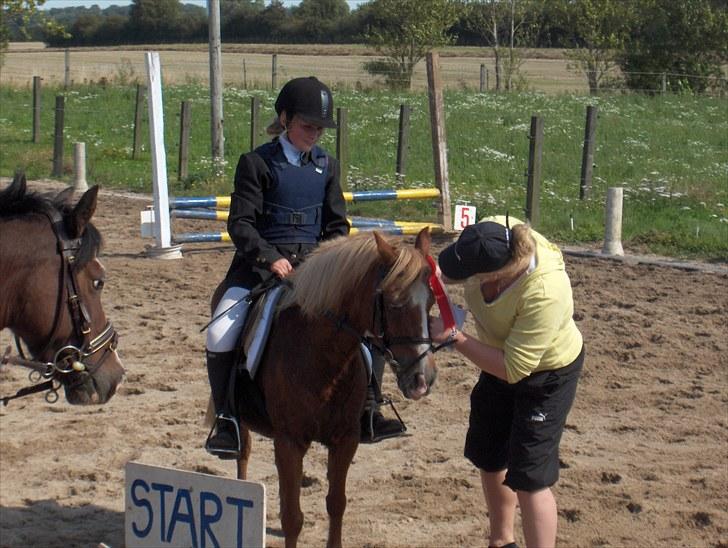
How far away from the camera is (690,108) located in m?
25.0

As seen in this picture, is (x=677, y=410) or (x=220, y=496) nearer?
(x=220, y=496)

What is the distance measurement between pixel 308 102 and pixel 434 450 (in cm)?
244

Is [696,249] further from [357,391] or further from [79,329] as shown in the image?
[79,329]

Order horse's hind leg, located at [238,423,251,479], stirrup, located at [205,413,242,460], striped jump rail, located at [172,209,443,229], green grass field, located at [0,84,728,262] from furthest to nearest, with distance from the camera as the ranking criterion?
green grass field, located at [0,84,728,262]
striped jump rail, located at [172,209,443,229]
horse's hind leg, located at [238,423,251,479]
stirrup, located at [205,413,242,460]

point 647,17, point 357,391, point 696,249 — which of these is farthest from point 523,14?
point 357,391

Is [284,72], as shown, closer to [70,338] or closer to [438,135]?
[438,135]

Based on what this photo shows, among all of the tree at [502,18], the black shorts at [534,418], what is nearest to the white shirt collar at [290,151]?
the black shorts at [534,418]

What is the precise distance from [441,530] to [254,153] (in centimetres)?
208

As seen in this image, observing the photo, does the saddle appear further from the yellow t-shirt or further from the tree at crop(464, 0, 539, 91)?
the tree at crop(464, 0, 539, 91)

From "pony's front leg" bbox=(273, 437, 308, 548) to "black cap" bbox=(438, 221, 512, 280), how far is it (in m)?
1.20

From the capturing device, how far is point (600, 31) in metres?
37.5

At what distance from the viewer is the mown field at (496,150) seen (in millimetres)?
13672

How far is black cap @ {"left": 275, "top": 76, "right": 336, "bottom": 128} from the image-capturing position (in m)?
4.84

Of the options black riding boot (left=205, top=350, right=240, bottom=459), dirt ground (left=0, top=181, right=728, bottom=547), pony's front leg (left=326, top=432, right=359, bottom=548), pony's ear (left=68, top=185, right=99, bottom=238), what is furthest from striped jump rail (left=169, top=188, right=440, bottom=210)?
pony's ear (left=68, top=185, right=99, bottom=238)
